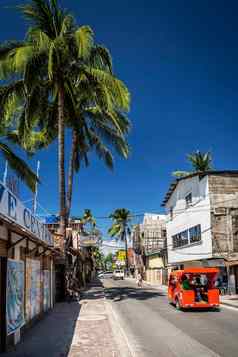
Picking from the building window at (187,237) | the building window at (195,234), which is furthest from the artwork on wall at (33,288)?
the building window at (187,237)

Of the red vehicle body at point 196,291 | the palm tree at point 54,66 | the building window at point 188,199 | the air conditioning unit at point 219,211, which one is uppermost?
the palm tree at point 54,66

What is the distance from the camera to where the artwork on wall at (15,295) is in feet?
33.0

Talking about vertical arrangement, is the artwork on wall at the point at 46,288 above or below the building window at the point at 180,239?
below

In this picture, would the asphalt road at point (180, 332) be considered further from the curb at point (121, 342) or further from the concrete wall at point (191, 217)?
the concrete wall at point (191, 217)

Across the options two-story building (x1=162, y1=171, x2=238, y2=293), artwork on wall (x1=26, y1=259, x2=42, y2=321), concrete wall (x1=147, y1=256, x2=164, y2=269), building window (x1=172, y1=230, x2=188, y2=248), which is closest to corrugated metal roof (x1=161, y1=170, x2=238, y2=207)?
two-story building (x1=162, y1=171, x2=238, y2=293)

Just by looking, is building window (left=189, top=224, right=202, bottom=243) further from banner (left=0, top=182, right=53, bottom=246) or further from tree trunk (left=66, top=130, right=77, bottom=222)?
banner (left=0, top=182, right=53, bottom=246)

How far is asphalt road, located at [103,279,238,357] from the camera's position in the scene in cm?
977

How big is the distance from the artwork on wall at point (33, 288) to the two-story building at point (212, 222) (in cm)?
1457

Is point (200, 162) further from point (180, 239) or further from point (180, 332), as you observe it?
point (180, 332)

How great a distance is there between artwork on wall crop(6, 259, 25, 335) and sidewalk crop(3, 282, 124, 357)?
1.99 ft

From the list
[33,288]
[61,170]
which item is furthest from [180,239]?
[33,288]

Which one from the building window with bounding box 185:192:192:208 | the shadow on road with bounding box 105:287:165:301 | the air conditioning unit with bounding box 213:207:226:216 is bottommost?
the shadow on road with bounding box 105:287:165:301

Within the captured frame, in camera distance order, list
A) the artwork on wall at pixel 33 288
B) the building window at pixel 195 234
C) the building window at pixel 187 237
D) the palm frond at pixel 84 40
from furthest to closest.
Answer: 1. the building window at pixel 187 237
2. the building window at pixel 195 234
3. the palm frond at pixel 84 40
4. the artwork on wall at pixel 33 288

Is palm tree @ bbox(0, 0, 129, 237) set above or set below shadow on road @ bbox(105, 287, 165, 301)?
above
